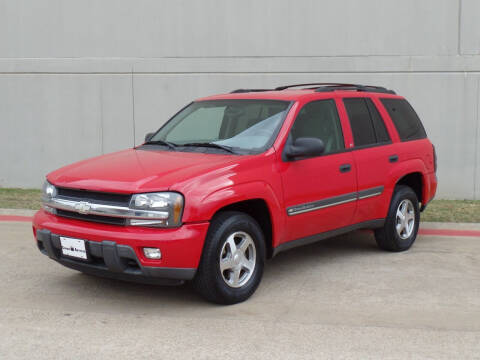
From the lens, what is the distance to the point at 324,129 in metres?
6.42

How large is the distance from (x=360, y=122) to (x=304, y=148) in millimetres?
1337

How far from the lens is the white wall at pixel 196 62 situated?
1083cm

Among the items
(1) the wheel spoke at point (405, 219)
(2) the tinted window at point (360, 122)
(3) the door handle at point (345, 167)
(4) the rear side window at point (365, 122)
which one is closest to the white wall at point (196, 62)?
(1) the wheel spoke at point (405, 219)

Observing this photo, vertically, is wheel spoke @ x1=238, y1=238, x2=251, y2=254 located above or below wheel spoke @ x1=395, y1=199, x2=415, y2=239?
above

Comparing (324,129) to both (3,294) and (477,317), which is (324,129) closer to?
(477,317)

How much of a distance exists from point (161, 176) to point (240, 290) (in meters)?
1.14

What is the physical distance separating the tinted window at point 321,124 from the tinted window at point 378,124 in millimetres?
647

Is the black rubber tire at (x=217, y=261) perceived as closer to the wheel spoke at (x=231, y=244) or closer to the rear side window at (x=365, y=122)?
the wheel spoke at (x=231, y=244)

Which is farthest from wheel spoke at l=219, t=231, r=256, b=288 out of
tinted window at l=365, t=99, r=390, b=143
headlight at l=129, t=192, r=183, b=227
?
tinted window at l=365, t=99, r=390, b=143

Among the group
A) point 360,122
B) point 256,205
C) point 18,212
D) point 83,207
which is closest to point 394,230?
point 360,122

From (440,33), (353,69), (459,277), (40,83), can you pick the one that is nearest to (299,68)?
(353,69)

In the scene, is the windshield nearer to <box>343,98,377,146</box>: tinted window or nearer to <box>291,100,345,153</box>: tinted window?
<box>291,100,345,153</box>: tinted window

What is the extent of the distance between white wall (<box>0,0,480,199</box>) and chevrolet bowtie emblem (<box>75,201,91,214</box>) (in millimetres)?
6421

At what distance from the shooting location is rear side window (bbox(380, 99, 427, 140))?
738cm
